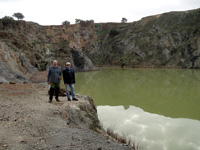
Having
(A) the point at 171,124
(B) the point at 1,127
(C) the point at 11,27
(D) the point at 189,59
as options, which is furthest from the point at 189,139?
(D) the point at 189,59

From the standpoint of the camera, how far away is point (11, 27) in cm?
5278

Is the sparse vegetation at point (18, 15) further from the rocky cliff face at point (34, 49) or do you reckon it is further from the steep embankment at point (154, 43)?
the steep embankment at point (154, 43)

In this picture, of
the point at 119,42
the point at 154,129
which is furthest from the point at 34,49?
the point at 119,42

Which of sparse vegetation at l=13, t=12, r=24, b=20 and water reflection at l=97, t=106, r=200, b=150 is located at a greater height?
sparse vegetation at l=13, t=12, r=24, b=20

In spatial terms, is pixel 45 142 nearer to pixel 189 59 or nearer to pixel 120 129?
pixel 120 129

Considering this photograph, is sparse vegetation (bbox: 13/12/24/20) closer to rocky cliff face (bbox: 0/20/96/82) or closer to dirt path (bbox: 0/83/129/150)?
rocky cliff face (bbox: 0/20/96/82)

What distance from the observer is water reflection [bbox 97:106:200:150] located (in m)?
8.43

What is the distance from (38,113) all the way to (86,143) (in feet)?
9.61

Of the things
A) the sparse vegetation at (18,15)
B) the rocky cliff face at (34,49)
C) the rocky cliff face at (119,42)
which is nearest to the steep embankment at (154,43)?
the rocky cliff face at (119,42)

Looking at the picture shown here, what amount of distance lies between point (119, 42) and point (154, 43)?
17.6 metres

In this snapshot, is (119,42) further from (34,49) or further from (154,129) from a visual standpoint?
(154,129)

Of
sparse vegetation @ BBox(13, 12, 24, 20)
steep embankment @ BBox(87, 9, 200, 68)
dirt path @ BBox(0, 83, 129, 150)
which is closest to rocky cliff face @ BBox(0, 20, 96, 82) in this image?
dirt path @ BBox(0, 83, 129, 150)

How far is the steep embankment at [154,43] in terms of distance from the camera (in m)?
64.4

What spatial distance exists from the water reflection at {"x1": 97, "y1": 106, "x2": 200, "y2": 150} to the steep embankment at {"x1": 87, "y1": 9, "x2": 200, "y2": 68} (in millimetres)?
53900
